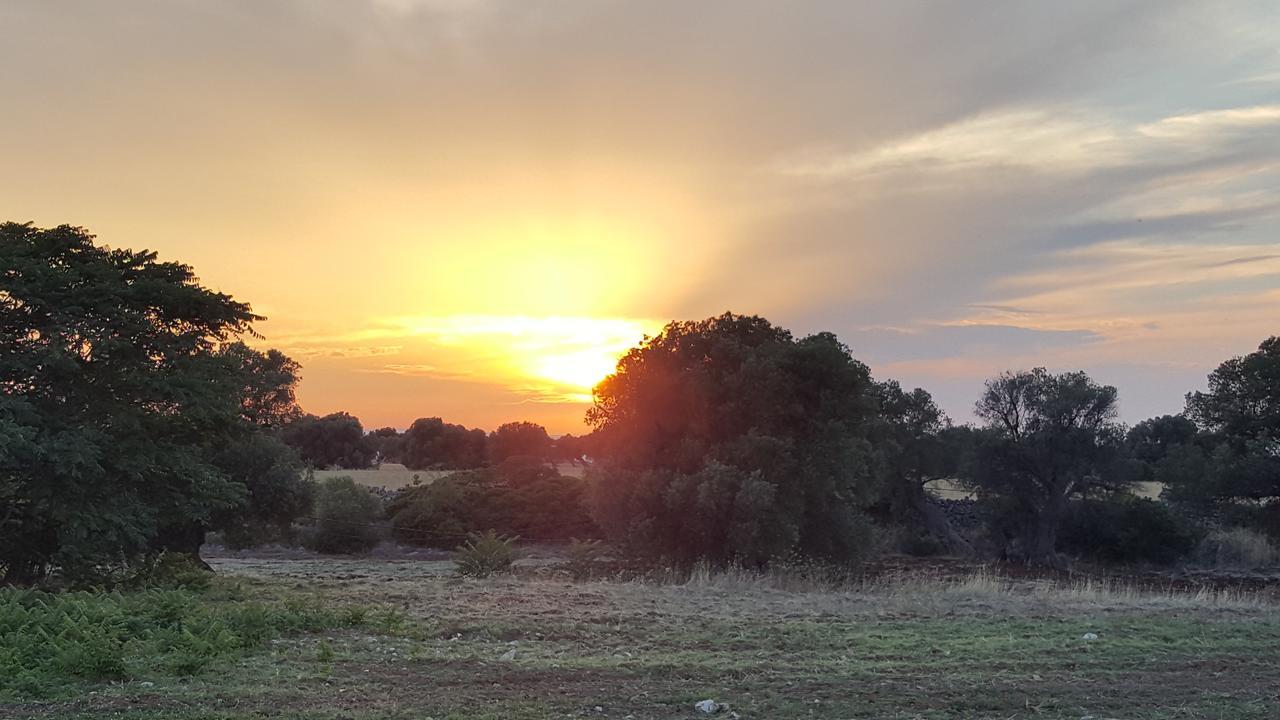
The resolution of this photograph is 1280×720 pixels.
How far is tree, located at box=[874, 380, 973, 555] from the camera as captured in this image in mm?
43031

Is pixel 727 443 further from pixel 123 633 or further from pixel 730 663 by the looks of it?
pixel 123 633

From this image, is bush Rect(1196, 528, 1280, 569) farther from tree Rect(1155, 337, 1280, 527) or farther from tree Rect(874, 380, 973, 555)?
tree Rect(874, 380, 973, 555)

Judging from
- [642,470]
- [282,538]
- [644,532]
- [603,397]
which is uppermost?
[603,397]

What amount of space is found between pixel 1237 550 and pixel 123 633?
132 ft

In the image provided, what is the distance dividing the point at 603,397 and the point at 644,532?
4560 mm

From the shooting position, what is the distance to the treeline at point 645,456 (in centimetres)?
1541

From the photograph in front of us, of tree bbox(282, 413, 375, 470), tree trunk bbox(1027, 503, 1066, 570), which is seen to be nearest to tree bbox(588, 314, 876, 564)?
tree trunk bbox(1027, 503, 1066, 570)

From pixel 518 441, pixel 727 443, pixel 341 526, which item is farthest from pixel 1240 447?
pixel 518 441

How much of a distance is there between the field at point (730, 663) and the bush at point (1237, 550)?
23055 millimetres

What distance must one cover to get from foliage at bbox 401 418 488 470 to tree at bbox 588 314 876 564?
63096 mm

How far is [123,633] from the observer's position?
10.4 metres

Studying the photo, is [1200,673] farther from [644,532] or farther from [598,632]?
[644,532]

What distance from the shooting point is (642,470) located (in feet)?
84.7

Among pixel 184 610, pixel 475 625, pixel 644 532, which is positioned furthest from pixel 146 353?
pixel 644 532
